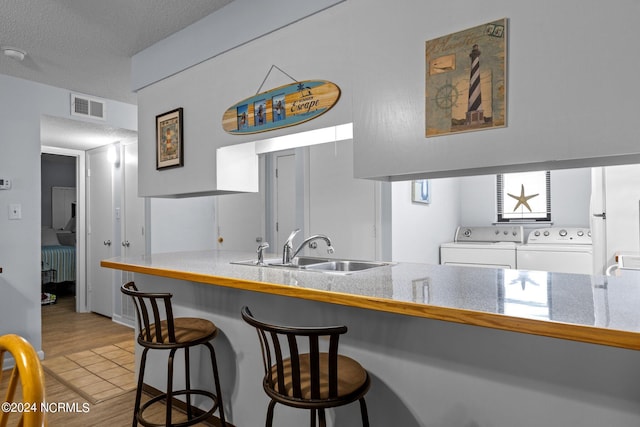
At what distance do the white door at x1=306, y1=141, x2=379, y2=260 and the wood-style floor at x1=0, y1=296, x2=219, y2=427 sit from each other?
194 cm

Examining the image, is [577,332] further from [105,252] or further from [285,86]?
[105,252]

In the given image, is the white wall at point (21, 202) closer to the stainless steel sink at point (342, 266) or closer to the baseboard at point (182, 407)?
the baseboard at point (182, 407)

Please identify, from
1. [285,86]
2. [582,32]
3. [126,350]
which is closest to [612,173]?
[582,32]

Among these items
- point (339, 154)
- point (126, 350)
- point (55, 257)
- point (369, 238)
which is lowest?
point (126, 350)

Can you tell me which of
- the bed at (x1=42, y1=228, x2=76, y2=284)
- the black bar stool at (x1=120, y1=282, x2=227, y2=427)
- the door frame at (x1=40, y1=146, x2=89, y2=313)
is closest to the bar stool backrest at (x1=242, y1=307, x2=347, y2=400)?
the black bar stool at (x1=120, y1=282, x2=227, y2=427)

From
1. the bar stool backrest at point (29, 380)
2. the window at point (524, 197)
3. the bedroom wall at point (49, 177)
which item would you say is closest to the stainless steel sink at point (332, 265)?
the bar stool backrest at point (29, 380)

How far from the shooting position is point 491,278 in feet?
5.53

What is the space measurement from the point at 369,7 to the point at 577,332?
163cm

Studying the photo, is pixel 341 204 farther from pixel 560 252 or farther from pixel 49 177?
pixel 49 177

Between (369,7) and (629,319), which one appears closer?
(629,319)

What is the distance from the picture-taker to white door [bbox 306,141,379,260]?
143 inches

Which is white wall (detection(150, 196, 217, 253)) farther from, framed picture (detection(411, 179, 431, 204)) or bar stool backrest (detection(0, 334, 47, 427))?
bar stool backrest (detection(0, 334, 47, 427))

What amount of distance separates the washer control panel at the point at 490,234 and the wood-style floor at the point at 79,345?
3.86m

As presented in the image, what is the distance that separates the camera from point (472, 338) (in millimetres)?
1442
